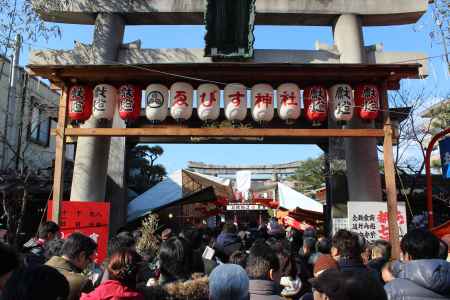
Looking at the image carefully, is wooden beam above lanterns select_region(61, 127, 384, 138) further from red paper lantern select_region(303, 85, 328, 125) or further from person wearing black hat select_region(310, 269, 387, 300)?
person wearing black hat select_region(310, 269, 387, 300)

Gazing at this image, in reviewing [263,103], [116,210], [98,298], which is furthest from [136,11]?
[98,298]

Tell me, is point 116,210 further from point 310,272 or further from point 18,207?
point 310,272

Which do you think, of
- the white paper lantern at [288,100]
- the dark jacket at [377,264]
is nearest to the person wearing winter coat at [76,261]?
the dark jacket at [377,264]

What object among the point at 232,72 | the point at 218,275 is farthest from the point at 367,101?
the point at 218,275

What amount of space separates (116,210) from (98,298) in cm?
943

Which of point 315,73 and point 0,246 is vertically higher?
point 315,73

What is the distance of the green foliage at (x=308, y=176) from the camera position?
3688cm

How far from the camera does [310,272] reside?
17.9 feet

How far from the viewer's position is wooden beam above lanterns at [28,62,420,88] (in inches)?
325

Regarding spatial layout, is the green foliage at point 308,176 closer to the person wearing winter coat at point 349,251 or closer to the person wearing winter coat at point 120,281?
the person wearing winter coat at point 349,251

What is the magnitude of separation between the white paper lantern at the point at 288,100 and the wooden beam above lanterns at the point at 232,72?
21 cm

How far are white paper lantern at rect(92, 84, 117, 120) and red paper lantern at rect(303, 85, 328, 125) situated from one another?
4390 millimetres

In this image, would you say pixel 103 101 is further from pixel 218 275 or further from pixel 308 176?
pixel 308 176

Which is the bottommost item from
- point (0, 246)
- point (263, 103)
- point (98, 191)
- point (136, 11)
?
point (0, 246)
